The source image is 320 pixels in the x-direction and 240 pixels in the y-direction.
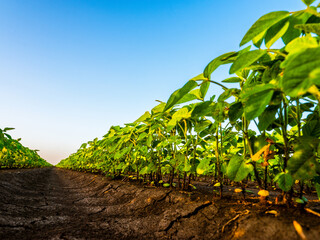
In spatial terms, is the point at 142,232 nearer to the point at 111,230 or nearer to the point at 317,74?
the point at 111,230

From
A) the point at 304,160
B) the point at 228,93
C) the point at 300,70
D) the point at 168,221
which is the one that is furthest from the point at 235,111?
the point at 168,221

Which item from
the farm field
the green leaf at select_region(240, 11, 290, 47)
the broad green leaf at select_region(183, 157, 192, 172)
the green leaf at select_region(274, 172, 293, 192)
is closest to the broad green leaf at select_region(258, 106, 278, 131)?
the farm field

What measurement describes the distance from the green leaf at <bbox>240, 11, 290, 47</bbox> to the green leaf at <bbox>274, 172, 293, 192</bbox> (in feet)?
2.17

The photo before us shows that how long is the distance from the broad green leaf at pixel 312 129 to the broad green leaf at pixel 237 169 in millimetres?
321

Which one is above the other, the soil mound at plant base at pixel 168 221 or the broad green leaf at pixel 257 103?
the broad green leaf at pixel 257 103

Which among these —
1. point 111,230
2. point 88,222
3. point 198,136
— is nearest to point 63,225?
point 88,222

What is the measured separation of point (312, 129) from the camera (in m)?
0.88

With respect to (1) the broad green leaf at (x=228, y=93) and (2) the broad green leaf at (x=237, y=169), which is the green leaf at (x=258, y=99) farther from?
(2) the broad green leaf at (x=237, y=169)

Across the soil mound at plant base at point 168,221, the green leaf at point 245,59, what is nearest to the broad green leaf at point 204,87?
the green leaf at point 245,59

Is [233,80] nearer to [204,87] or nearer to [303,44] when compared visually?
[204,87]

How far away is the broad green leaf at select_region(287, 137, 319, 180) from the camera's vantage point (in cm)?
73

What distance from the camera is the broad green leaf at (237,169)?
98cm

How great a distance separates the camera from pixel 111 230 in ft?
4.67

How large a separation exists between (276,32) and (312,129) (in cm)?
52
